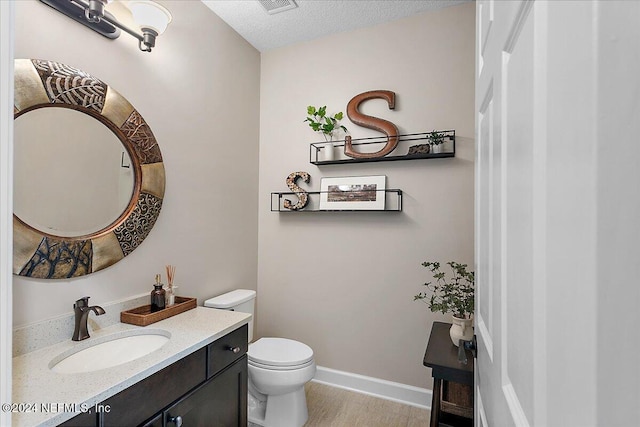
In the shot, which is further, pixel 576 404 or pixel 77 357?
pixel 77 357

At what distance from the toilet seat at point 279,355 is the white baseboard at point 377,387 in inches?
23.1

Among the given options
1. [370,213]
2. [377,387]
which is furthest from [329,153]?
[377,387]

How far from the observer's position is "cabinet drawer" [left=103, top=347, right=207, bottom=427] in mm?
990

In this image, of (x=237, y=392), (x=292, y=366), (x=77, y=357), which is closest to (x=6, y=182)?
(x=77, y=357)

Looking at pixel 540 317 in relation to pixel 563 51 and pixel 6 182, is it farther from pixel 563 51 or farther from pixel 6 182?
pixel 6 182

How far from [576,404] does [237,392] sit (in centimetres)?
155

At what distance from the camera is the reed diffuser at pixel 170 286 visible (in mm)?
1717

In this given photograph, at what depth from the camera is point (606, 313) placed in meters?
0.31

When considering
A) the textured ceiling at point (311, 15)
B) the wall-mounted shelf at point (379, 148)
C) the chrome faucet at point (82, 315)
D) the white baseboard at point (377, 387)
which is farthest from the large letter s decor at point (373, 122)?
the chrome faucet at point (82, 315)

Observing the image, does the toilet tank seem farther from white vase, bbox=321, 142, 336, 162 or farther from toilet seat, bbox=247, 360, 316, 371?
white vase, bbox=321, 142, 336, 162

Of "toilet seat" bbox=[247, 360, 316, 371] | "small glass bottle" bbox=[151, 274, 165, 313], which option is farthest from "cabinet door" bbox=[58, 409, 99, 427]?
"toilet seat" bbox=[247, 360, 316, 371]

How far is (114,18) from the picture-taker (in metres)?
1.47

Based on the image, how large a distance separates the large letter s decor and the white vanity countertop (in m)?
1.49

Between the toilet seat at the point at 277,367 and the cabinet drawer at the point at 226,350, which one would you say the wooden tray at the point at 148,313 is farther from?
the toilet seat at the point at 277,367
